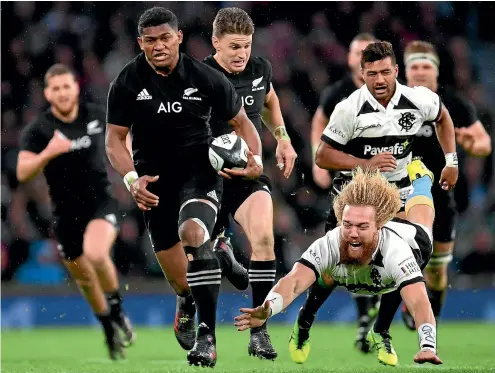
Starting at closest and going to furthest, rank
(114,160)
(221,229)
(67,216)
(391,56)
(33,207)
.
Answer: (114,160), (391,56), (221,229), (67,216), (33,207)

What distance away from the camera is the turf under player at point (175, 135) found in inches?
302

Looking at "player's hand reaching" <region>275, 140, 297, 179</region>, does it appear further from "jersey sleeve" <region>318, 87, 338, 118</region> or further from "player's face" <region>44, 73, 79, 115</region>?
"player's face" <region>44, 73, 79, 115</region>

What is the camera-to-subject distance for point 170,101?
8062mm

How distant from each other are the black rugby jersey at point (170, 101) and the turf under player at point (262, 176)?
725 millimetres

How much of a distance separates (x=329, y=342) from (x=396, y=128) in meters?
3.90

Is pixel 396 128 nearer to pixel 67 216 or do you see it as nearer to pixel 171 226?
pixel 171 226

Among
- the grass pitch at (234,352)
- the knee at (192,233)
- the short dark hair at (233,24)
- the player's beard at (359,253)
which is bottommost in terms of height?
the grass pitch at (234,352)

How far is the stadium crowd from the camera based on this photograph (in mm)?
15602

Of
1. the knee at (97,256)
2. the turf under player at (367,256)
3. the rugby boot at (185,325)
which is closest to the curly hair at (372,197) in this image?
the turf under player at (367,256)

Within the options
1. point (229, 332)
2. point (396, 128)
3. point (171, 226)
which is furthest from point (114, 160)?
point (229, 332)

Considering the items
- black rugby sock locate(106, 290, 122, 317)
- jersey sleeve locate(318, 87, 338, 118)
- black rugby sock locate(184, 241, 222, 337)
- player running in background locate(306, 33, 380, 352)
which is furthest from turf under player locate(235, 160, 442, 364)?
black rugby sock locate(106, 290, 122, 317)

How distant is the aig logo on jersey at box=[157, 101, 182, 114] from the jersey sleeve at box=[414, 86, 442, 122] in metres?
2.07

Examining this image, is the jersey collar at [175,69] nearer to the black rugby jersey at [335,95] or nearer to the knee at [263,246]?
the knee at [263,246]

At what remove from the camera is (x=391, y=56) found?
28.7 ft
